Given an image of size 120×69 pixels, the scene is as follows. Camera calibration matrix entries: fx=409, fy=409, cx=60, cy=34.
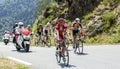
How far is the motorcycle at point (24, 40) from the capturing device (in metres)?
27.9

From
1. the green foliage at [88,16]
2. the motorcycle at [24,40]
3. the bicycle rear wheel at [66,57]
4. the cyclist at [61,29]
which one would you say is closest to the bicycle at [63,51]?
the bicycle rear wheel at [66,57]

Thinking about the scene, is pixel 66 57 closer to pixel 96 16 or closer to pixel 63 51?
pixel 63 51

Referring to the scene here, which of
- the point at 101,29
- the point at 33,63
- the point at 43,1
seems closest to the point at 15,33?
the point at 33,63

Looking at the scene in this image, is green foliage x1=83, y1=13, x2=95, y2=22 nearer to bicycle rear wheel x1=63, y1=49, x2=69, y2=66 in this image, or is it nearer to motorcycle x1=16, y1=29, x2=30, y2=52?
motorcycle x1=16, y1=29, x2=30, y2=52

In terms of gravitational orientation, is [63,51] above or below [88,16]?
below

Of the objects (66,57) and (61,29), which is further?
(66,57)

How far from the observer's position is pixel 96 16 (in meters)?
42.5

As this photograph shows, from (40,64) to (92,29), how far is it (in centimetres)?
2213

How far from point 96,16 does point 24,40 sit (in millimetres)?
15736

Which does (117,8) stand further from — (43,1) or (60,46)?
(43,1)

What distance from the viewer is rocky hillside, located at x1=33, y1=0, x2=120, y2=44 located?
127 ft

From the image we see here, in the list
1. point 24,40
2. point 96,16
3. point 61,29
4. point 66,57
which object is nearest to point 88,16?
point 96,16

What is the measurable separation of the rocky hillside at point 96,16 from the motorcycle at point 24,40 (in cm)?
921

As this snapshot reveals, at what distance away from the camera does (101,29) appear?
40.2 meters
